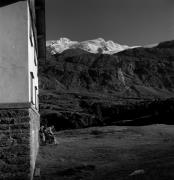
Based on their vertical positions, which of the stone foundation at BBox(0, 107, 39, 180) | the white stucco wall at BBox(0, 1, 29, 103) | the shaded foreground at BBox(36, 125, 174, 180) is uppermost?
the white stucco wall at BBox(0, 1, 29, 103)

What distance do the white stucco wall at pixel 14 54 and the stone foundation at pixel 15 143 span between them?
0.43 m

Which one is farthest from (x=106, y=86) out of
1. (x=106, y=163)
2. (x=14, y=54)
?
(x=14, y=54)

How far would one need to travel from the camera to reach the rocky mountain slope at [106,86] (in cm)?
5596

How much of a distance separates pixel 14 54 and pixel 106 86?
258ft

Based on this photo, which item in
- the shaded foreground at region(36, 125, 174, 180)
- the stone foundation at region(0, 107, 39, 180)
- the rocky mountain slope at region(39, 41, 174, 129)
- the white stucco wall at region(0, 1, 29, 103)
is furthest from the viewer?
the rocky mountain slope at region(39, 41, 174, 129)

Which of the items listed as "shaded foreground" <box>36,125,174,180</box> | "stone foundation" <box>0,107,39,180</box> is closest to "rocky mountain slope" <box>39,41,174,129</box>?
"shaded foreground" <box>36,125,174,180</box>

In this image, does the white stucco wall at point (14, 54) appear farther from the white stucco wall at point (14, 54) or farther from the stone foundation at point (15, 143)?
the stone foundation at point (15, 143)

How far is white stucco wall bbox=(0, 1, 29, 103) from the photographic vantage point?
991 cm

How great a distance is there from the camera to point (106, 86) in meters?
88.2

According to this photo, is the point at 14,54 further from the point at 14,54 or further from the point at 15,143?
the point at 15,143

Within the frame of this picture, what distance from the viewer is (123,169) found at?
12.7m

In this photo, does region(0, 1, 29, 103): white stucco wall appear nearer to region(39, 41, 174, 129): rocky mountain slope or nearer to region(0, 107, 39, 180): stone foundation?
region(0, 107, 39, 180): stone foundation

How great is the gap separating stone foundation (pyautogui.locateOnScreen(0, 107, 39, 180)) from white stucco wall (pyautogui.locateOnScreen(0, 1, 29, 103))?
430 millimetres

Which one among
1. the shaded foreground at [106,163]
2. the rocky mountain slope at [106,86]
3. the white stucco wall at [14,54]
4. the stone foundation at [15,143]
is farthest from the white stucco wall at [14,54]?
the rocky mountain slope at [106,86]
